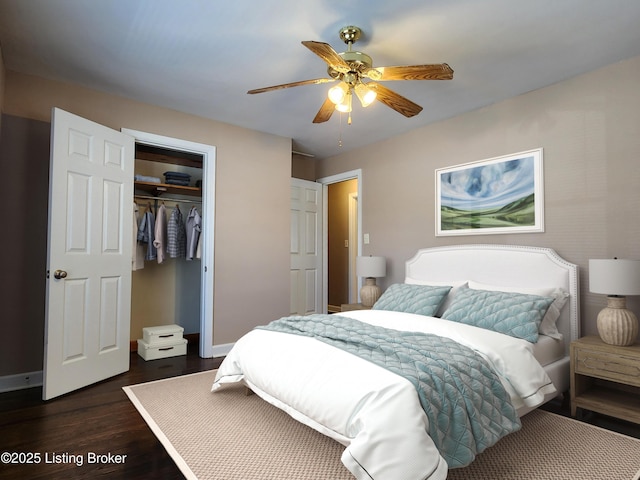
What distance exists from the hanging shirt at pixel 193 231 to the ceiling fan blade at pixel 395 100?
8.34ft

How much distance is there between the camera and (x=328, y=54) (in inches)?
84.0

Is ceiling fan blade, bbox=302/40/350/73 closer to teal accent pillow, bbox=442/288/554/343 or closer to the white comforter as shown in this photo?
the white comforter

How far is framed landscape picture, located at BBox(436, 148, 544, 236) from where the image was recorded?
10.6 ft

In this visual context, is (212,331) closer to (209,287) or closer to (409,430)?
(209,287)

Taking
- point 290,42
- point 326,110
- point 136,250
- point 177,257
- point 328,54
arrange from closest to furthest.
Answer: point 328,54, point 290,42, point 326,110, point 136,250, point 177,257

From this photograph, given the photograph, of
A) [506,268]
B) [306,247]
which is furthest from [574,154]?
[306,247]

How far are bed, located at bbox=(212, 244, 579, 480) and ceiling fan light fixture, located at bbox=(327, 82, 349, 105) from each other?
143cm

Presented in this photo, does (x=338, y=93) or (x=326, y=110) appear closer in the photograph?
(x=338, y=93)

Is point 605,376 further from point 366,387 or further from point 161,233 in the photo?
point 161,233

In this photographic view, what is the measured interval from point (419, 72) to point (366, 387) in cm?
175

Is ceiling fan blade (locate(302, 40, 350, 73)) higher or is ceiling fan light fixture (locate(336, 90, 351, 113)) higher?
ceiling fan blade (locate(302, 40, 350, 73))

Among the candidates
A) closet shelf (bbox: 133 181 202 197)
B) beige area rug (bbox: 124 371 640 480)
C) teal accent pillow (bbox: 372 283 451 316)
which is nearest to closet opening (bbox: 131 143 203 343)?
closet shelf (bbox: 133 181 202 197)

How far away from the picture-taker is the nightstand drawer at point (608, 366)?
2262 millimetres

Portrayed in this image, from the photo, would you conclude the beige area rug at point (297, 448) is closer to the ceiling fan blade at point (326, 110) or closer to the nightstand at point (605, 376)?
the nightstand at point (605, 376)
